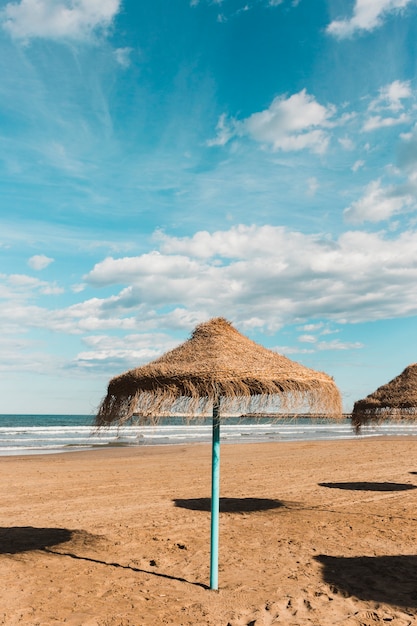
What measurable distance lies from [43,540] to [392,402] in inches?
246

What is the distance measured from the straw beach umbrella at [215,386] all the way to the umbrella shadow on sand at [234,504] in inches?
170

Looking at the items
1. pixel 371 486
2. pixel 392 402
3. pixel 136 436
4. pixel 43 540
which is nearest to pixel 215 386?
pixel 43 540

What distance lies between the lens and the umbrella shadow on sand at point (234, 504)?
32.4ft

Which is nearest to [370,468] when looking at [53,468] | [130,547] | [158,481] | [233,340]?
[158,481]

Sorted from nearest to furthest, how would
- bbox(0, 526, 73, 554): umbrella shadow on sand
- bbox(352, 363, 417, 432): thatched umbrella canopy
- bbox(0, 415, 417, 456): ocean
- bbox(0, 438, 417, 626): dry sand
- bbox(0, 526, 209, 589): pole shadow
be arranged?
bbox(0, 438, 417, 626): dry sand
bbox(0, 526, 209, 589): pole shadow
bbox(0, 526, 73, 554): umbrella shadow on sand
bbox(352, 363, 417, 432): thatched umbrella canopy
bbox(0, 415, 417, 456): ocean

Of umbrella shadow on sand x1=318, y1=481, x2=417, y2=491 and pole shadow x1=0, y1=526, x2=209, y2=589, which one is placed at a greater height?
umbrella shadow on sand x1=318, y1=481, x2=417, y2=491

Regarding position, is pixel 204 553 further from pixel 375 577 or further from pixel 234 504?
pixel 234 504

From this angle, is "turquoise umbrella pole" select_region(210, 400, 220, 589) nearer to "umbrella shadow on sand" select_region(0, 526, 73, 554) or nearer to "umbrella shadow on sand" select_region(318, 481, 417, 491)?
"umbrella shadow on sand" select_region(0, 526, 73, 554)

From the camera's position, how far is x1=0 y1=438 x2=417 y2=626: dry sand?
5184 millimetres

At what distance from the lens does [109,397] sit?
6277 millimetres

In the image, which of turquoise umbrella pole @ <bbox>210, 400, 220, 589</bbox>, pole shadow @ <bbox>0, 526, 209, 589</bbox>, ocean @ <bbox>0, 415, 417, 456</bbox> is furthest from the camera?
ocean @ <bbox>0, 415, 417, 456</bbox>

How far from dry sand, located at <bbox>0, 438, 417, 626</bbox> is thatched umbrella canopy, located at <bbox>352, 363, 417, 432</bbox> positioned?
65.3 inches

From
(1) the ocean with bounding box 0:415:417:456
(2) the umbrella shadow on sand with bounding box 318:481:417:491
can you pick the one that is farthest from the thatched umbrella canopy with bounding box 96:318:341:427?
(1) the ocean with bounding box 0:415:417:456

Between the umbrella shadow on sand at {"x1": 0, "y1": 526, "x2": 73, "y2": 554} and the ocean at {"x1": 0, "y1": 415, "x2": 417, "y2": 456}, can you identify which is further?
the ocean at {"x1": 0, "y1": 415, "x2": 417, "y2": 456}
